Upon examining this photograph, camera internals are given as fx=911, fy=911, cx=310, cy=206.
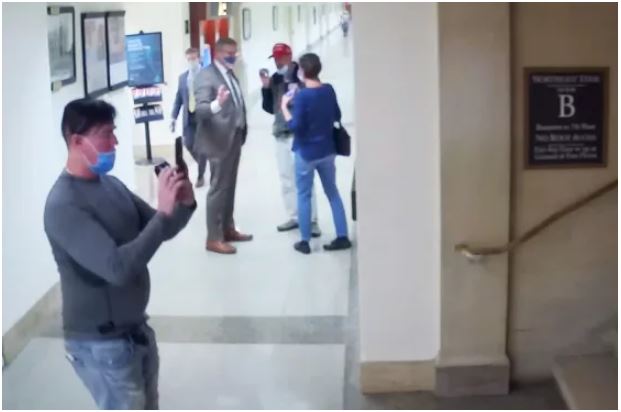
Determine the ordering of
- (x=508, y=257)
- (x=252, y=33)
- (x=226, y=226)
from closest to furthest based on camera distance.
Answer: (x=508, y=257) → (x=226, y=226) → (x=252, y=33)

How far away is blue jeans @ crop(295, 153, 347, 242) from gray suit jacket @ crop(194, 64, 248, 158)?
66 centimetres

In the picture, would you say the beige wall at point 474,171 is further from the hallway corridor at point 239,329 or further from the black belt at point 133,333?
the black belt at point 133,333

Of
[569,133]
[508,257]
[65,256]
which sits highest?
[569,133]

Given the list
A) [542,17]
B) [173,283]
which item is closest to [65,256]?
[542,17]

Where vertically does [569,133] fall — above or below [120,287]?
above

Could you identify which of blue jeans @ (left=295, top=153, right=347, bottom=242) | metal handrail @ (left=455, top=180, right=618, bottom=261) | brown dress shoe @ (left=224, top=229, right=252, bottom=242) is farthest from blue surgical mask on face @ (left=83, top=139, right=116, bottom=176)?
brown dress shoe @ (left=224, top=229, right=252, bottom=242)

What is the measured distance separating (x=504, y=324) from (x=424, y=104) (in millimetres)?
1013

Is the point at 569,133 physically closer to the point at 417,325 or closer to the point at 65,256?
the point at 417,325

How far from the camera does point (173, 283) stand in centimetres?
518

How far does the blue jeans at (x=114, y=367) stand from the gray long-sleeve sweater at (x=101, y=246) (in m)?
0.04

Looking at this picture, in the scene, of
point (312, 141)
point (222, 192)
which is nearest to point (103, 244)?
point (222, 192)

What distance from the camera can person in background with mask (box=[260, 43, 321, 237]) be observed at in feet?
18.7

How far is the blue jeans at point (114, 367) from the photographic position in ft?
9.09

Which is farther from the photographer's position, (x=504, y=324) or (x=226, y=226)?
(x=226, y=226)
